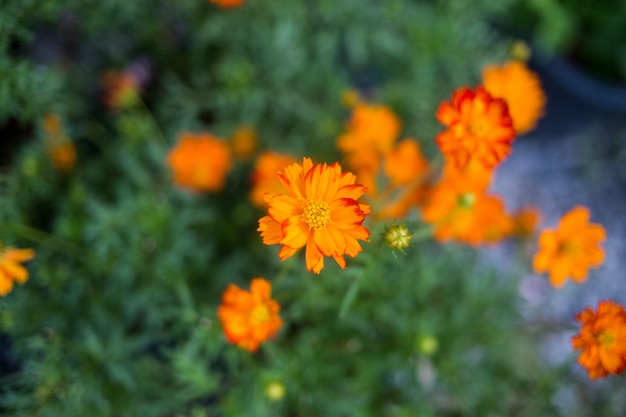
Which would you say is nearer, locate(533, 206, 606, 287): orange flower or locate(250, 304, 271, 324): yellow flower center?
locate(250, 304, 271, 324): yellow flower center

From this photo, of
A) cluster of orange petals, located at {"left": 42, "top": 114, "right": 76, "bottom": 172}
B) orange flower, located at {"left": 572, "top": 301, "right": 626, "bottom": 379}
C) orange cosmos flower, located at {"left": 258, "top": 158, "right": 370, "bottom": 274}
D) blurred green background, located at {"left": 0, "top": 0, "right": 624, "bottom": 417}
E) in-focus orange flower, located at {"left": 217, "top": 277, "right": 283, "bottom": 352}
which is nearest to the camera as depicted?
orange cosmos flower, located at {"left": 258, "top": 158, "right": 370, "bottom": 274}

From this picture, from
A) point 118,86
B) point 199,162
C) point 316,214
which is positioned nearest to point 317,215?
point 316,214

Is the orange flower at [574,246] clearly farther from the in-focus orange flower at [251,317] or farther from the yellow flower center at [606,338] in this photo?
the in-focus orange flower at [251,317]

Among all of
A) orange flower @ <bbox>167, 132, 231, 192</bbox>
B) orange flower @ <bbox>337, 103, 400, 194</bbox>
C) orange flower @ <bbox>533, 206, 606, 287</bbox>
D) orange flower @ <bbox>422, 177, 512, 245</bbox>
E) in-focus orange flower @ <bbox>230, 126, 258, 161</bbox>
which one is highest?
in-focus orange flower @ <bbox>230, 126, 258, 161</bbox>

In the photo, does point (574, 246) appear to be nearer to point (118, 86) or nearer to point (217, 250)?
point (217, 250)

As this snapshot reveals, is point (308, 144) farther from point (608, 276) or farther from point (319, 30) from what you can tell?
point (608, 276)

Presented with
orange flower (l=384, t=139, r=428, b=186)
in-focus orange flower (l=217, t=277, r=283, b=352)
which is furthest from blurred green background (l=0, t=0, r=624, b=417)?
orange flower (l=384, t=139, r=428, b=186)

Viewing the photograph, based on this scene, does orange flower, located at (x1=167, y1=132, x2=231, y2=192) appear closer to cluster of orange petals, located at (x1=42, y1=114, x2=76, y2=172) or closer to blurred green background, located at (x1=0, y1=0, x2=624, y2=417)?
blurred green background, located at (x1=0, y1=0, x2=624, y2=417)

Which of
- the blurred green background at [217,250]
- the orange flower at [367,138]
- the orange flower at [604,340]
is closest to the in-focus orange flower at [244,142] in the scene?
the blurred green background at [217,250]
